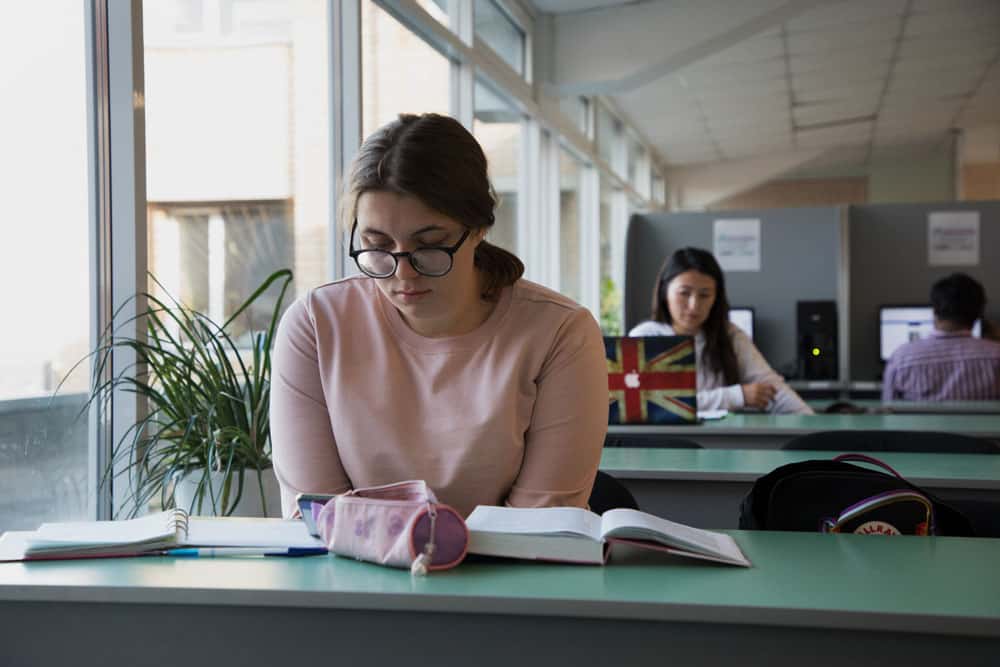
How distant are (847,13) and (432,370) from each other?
696cm

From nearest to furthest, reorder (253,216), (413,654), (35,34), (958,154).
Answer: (413,654)
(35,34)
(253,216)
(958,154)

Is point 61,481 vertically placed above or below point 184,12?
below

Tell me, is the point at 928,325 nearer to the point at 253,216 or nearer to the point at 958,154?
the point at 253,216

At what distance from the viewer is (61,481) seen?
8.11 ft

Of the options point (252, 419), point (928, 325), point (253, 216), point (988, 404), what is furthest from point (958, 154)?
point (252, 419)

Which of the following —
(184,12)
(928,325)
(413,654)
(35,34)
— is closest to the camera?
(413,654)

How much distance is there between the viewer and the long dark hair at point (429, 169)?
1.51m

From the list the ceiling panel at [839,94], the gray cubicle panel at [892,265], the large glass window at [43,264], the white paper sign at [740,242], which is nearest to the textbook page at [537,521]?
the large glass window at [43,264]

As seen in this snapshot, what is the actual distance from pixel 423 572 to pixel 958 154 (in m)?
13.8

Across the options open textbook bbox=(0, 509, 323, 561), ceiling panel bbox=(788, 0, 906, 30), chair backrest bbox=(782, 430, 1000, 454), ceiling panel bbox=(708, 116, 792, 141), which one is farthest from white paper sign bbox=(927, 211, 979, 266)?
open textbook bbox=(0, 509, 323, 561)

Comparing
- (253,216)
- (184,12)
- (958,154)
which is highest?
(958,154)

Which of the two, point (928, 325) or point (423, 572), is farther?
point (928, 325)

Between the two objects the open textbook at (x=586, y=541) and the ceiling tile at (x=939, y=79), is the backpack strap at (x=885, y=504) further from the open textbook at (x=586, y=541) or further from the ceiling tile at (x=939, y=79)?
the ceiling tile at (x=939, y=79)

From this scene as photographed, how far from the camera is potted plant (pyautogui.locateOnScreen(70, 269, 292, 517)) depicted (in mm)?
2406
